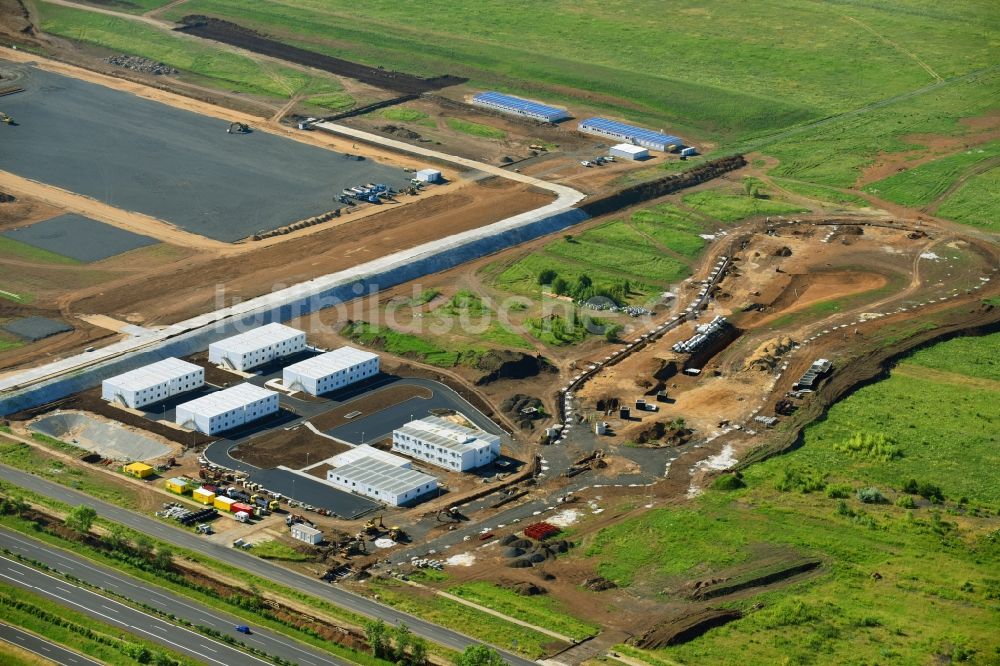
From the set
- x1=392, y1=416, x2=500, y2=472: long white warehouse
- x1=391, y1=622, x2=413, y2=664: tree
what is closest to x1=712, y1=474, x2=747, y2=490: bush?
x1=392, y1=416, x2=500, y2=472: long white warehouse

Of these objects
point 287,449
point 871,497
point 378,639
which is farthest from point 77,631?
point 871,497

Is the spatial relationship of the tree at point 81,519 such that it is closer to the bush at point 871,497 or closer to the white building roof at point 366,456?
the white building roof at point 366,456

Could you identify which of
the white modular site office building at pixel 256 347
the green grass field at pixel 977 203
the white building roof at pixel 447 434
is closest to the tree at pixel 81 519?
the white building roof at pixel 447 434

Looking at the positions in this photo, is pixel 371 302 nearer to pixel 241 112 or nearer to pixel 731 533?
pixel 731 533

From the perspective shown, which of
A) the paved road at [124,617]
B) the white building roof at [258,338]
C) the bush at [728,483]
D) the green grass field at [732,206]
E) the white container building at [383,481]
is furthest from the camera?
the green grass field at [732,206]

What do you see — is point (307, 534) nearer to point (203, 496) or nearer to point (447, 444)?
point (203, 496)

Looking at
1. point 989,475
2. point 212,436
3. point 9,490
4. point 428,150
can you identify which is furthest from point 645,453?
point 428,150
